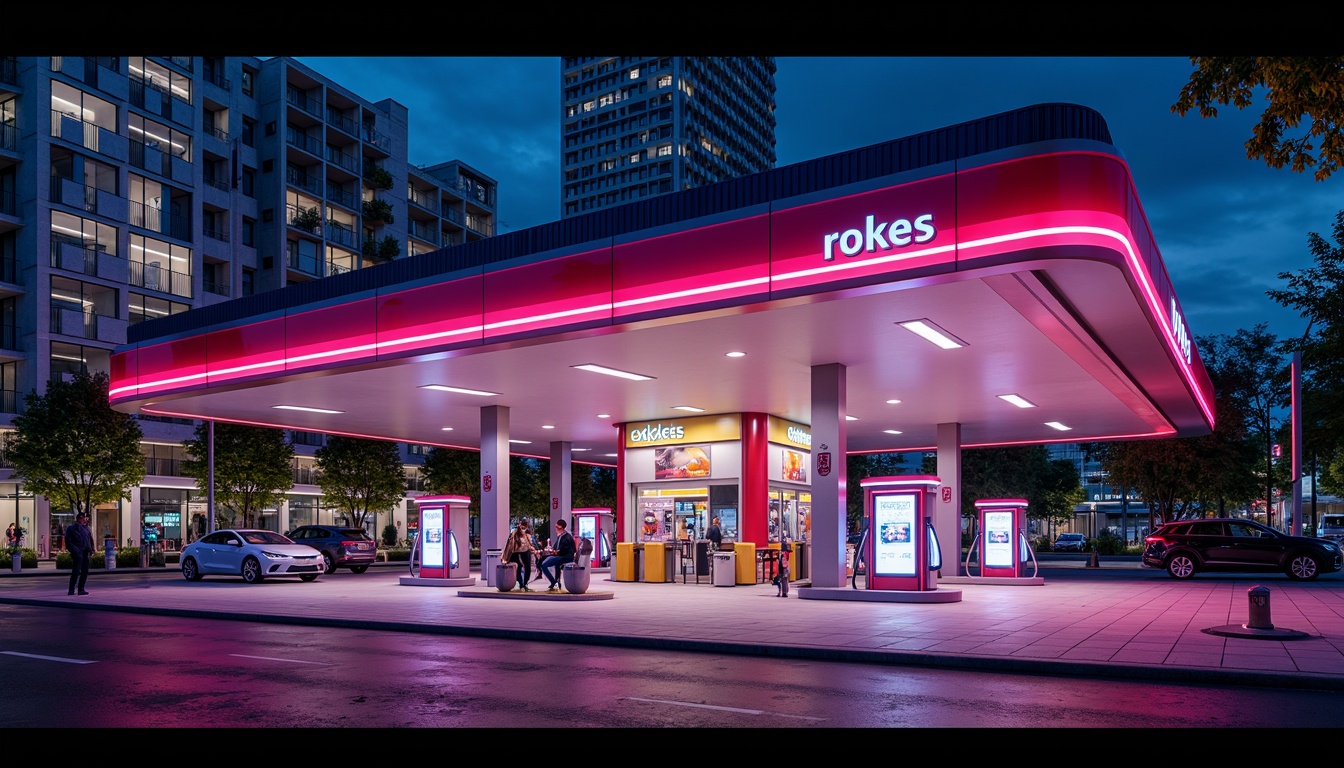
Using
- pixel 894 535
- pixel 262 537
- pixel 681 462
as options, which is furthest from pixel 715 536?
pixel 262 537

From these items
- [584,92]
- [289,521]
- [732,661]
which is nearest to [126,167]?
[289,521]

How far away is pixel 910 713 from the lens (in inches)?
315

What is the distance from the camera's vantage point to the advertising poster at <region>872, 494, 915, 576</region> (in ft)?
62.2

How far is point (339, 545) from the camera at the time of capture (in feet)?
107

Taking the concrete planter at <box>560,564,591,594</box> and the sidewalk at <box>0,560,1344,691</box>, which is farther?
the concrete planter at <box>560,564,591,594</box>

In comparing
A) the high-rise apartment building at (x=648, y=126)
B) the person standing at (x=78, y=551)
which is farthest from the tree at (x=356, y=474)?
the high-rise apartment building at (x=648, y=126)

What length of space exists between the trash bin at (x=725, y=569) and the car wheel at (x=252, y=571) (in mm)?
12543

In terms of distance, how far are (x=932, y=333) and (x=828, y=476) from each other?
12.4 feet

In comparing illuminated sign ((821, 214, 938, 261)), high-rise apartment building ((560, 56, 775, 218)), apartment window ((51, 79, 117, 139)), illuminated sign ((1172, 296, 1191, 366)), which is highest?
high-rise apartment building ((560, 56, 775, 218))

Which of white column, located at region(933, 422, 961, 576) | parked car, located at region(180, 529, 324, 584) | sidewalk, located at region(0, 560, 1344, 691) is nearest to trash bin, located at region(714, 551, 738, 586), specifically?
sidewalk, located at region(0, 560, 1344, 691)

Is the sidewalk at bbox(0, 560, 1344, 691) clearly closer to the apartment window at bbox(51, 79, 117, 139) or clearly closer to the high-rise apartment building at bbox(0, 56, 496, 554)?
the high-rise apartment building at bbox(0, 56, 496, 554)

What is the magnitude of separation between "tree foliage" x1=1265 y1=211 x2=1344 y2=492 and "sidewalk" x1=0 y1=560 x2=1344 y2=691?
5.91 m

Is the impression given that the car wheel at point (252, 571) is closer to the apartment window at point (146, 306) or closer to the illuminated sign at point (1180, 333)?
the illuminated sign at point (1180, 333)

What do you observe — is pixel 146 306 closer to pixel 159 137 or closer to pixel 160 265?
pixel 160 265
